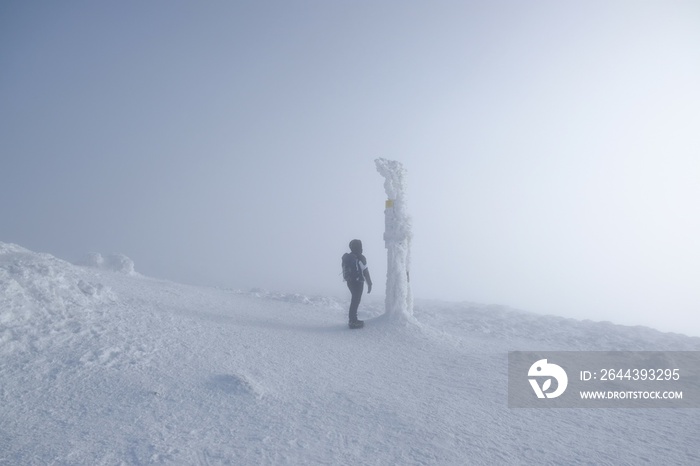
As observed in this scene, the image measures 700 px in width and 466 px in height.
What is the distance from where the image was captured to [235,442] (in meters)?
5.65

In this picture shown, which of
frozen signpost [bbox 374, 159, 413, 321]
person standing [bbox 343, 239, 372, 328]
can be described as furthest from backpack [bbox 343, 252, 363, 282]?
frozen signpost [bbox 374, 159, 413, 321]

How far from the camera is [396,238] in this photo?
12961 mm

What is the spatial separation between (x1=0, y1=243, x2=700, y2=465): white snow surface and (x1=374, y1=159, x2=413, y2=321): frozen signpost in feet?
4.20

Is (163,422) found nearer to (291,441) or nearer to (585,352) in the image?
(291,441)

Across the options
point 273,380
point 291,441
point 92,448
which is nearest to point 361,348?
point 273,380

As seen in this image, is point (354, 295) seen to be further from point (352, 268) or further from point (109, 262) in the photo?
point (109, 262)

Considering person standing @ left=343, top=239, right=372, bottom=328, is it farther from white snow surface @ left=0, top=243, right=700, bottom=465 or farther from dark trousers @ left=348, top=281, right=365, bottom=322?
white snow surface @ left=0, top=243, right=700, bottom=465

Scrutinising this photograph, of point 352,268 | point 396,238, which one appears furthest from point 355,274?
point 396,238

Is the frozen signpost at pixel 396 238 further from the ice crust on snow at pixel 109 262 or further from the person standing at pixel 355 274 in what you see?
the ice crust on snow at pixel 109 262

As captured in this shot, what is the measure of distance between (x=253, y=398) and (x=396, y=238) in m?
7.21

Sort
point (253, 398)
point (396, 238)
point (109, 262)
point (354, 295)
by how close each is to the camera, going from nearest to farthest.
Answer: point (253, 398), point (354, 295), point (396, 238), point (109, 262)

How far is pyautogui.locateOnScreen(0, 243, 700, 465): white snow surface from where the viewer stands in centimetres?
558

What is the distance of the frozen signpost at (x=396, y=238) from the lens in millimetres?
12816

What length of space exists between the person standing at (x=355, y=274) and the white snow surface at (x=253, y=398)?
1.91ft
